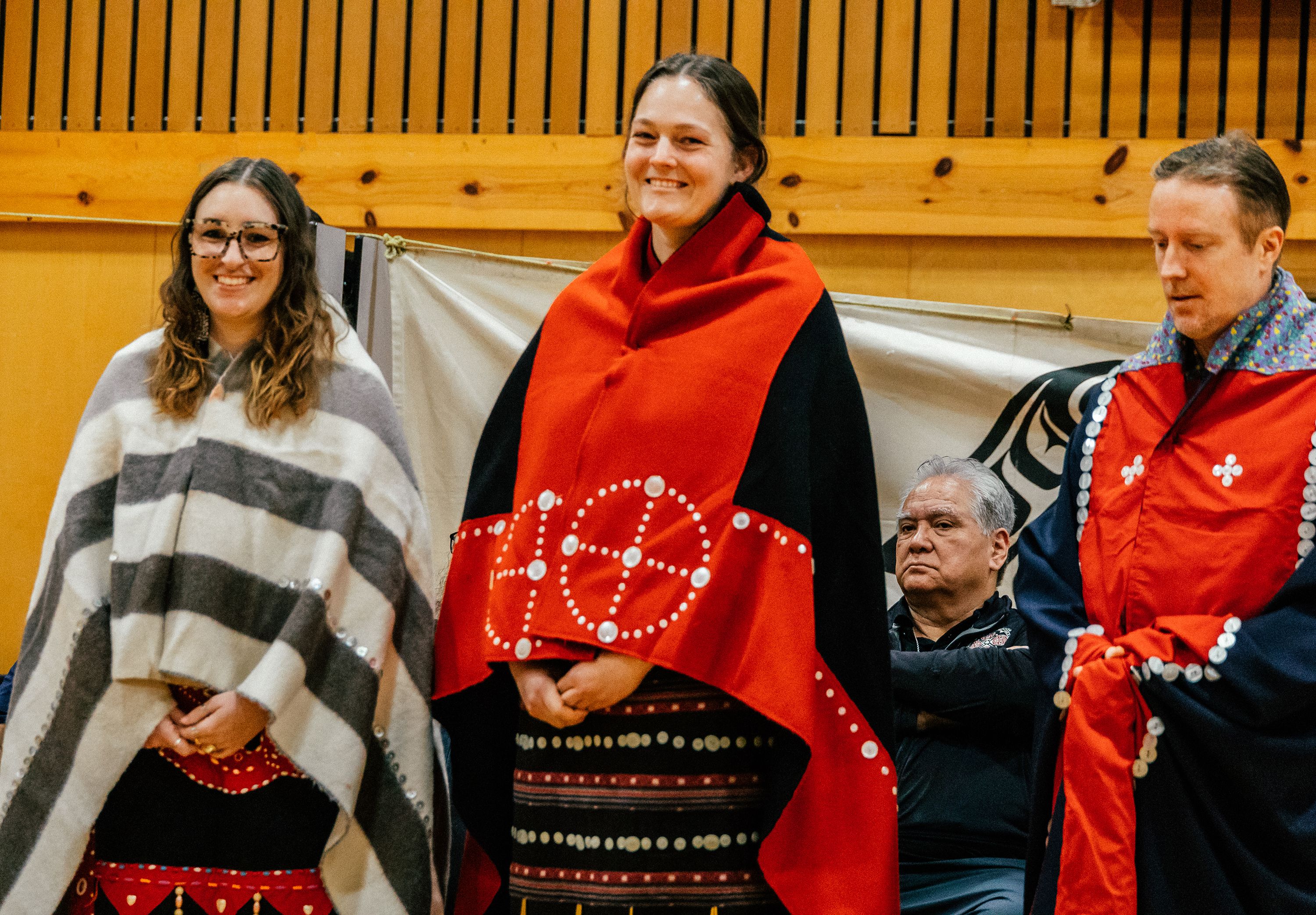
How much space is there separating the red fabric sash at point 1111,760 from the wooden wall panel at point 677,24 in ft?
7.49

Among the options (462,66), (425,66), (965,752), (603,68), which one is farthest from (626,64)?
(965,752)

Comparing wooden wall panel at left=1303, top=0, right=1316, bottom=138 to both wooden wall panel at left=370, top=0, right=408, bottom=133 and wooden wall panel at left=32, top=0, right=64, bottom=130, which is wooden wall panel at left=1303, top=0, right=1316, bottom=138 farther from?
wooden wall panel at left=32, top=0, right=64, bottom=130

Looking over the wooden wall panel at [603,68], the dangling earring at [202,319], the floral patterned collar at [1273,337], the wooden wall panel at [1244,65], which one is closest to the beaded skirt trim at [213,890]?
the dangling earring at [202,319]

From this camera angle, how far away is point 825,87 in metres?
3.29

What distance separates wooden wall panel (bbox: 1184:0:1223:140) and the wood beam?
0.32 ft

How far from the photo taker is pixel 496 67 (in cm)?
341

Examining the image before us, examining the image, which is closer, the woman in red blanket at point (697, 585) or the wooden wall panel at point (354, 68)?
the woman in red blanket at point (697, 585)

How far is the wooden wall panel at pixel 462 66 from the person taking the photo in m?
3.40

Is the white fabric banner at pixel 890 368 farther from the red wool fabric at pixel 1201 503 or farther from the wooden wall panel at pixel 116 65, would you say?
the red wool fabric at pixel 1201 503

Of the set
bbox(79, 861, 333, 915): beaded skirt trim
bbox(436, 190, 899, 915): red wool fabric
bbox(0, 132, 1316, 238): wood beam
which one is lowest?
bbox(79, 861, 333, 915): beaded skirt trim

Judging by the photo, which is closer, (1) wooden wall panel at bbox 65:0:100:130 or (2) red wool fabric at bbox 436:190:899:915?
(2) red wool fabric at bbox 436:190:899:915

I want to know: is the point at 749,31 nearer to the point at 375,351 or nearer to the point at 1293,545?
the point at 375,351

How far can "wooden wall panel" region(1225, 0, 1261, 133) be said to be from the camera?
3.16 metres

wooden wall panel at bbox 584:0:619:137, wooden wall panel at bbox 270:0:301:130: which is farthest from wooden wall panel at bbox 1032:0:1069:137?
wooden wall panel at bbox 270:0:301:130
